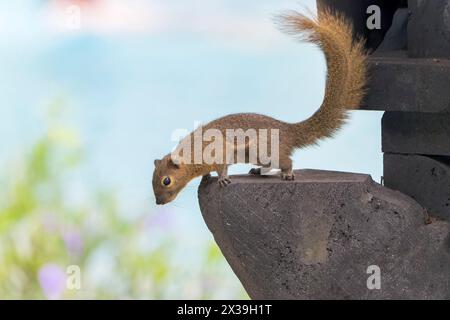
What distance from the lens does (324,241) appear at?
4.52 metres

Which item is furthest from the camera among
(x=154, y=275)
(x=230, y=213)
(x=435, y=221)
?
(x=154, y=275)

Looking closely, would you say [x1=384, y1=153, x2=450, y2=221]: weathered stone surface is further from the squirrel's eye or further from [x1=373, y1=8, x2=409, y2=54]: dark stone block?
the squirrel's eye

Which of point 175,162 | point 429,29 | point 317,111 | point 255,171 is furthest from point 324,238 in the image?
point 429,29

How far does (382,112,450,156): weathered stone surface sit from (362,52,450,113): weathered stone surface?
0.13m

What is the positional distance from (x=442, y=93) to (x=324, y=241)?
0.80 metres

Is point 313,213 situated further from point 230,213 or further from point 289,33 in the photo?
point 289,33

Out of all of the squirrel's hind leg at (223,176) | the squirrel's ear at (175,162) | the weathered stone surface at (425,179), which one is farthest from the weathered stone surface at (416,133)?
the squirrel's ear at (175,162)

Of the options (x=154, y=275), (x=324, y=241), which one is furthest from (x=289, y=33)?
(x=154, y=275)

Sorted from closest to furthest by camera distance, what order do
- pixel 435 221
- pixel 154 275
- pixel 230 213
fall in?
pixel 230 213, pixel 435 221, pixel 154 275

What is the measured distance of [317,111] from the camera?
470 cm

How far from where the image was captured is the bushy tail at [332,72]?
4.63 m

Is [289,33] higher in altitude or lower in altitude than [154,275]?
higher

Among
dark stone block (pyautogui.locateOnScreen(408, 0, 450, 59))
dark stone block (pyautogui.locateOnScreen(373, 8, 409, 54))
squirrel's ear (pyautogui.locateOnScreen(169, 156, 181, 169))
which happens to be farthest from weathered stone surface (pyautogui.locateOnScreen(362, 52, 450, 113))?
squirrel's ear (pyautogui.locateOnScreen(169, 156, 181, 169))

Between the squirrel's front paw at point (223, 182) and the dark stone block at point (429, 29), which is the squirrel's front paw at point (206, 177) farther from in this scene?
the dark stone block at point (429, 29)
